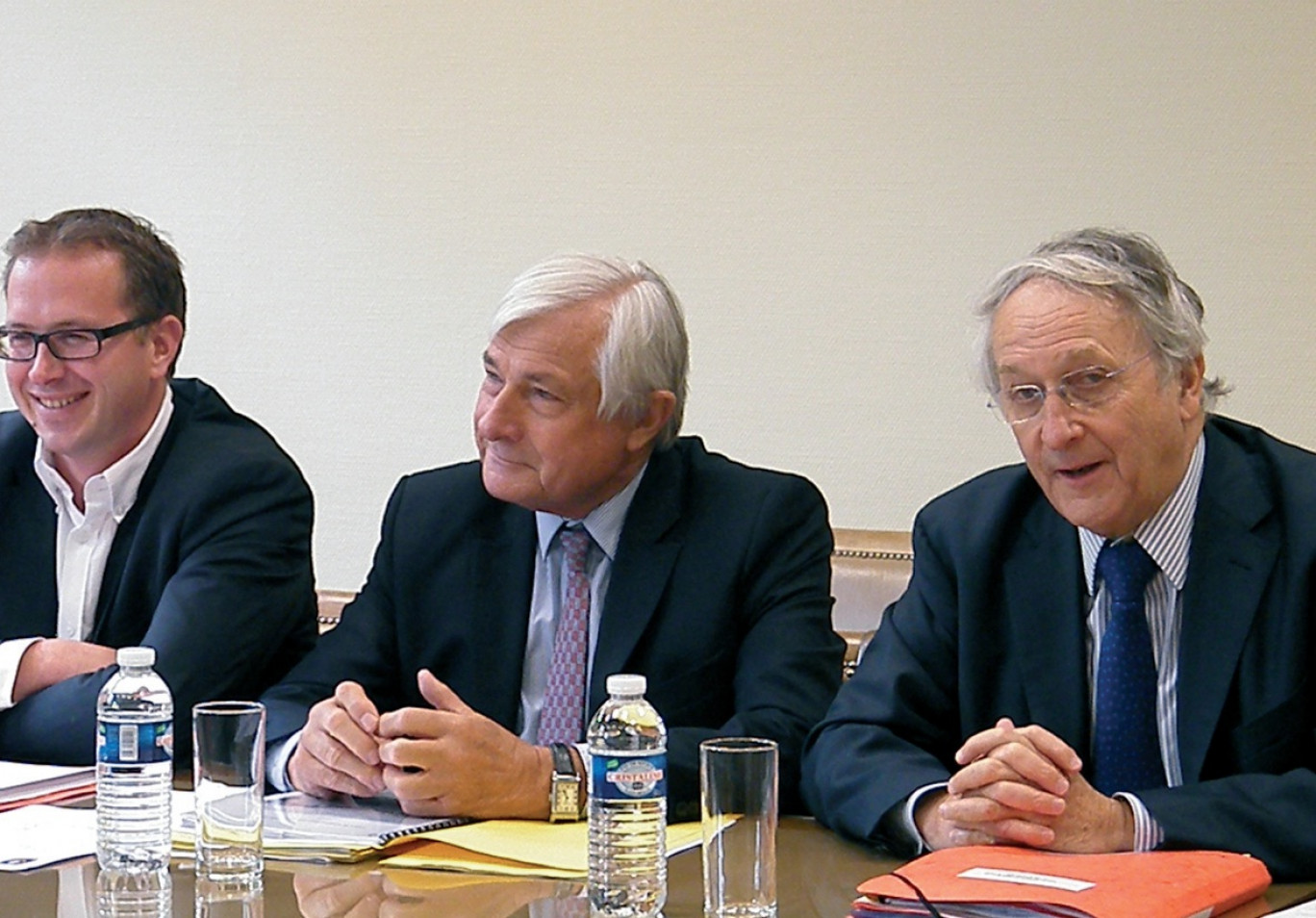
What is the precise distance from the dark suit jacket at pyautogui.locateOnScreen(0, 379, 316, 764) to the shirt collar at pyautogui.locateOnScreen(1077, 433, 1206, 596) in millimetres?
1326

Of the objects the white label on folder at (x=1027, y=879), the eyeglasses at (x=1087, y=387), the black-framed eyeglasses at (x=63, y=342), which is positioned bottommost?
the white label on folder at (x=1027, y=879)

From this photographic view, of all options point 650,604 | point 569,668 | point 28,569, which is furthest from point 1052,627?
point 28,569

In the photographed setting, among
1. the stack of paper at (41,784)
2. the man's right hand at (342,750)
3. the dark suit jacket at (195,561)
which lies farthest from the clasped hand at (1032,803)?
the dark suit jacket at (195,561)

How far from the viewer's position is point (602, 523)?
2736mm

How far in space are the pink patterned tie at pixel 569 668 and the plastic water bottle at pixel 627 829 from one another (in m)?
0.84

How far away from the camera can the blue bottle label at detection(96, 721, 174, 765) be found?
1.92m

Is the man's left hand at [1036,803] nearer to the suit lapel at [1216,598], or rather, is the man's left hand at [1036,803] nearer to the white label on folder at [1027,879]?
the white label on folder at [1027,879]

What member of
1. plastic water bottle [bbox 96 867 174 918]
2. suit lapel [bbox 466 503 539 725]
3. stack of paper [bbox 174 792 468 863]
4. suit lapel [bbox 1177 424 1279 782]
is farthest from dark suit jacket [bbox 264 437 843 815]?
plastic water bottle [bbox 96 867 174 918]

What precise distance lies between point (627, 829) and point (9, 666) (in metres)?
1.34

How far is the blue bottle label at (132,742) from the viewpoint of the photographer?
192 cm

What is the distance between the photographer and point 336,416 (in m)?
4.21

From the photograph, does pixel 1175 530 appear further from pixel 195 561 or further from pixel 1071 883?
pixel 195 561

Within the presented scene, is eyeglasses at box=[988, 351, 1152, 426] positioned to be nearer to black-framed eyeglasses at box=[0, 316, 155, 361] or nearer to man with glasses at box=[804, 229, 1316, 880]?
man with glasses at box=[804, 229, 1316, 880]

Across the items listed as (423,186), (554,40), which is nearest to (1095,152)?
(554,40)
